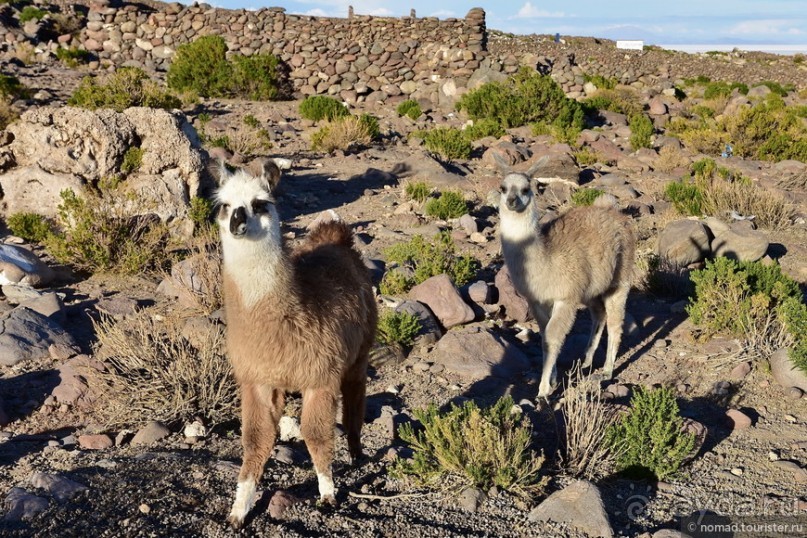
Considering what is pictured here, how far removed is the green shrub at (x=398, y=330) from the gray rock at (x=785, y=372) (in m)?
3.42

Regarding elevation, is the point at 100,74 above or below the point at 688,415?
above

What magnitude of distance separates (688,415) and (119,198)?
7543mm

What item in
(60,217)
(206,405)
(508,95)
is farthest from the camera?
(508,95)

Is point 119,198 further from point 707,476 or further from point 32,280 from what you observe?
point 707,476

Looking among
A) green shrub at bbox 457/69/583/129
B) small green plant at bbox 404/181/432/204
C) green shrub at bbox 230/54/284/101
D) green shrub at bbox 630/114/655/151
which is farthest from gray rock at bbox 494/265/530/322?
green shrub at bbox 230/54/284/101

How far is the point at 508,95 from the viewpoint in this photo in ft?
68.3

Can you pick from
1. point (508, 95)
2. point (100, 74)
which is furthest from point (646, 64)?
point (100, 74)

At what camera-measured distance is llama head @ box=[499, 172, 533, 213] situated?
6445 mm

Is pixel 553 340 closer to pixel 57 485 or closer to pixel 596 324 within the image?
pixel 596 324

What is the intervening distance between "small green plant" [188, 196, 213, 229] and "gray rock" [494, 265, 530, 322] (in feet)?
14.2

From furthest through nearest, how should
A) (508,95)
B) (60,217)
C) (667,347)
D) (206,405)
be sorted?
1. (508,95)
2. (60,217)
3. (667,347)
4. (206,405)

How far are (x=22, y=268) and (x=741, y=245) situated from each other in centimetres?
930

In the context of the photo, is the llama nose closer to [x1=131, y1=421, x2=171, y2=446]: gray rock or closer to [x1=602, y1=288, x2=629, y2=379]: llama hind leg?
[x1=131, y1=421, x2=171, y2=446]: gray rock

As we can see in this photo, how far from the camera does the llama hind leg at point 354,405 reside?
481 cm
